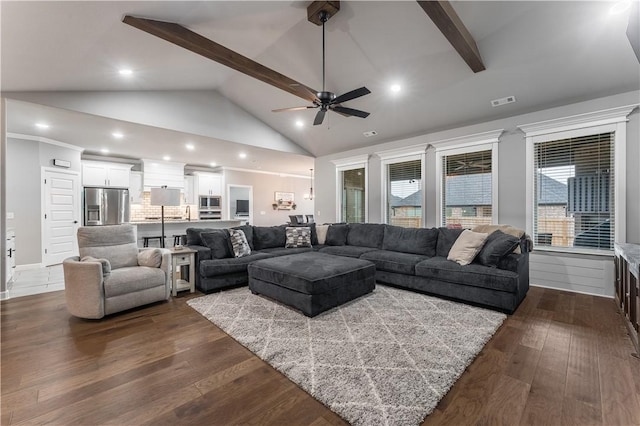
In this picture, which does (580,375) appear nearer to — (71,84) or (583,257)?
(583,257)

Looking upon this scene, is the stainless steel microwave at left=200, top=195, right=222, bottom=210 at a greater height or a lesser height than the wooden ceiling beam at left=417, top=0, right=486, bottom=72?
lesser

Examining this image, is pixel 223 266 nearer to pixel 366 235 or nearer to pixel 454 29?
pixel 366 235

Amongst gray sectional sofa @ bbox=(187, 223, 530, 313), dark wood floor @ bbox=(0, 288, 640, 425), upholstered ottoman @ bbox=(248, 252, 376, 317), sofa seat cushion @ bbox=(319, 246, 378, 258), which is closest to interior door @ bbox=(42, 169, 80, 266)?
dark wood floor @ bbox=(0, 288, 640, 425)

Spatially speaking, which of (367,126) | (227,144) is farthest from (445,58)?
(227,144)

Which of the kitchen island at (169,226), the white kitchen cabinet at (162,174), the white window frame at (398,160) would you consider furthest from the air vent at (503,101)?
the white kitchen cabinet at (162,174)

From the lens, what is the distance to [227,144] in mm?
6102

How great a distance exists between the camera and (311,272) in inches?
121

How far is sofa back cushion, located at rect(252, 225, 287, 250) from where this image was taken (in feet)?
16.0

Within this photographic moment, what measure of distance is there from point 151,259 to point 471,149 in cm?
538

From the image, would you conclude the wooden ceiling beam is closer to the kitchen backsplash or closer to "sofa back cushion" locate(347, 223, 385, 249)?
"sofa back cushion" locate(347, 223, 385, 249)

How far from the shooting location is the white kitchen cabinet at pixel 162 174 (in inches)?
303

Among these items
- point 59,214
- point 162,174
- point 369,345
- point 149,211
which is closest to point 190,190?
point 162,174

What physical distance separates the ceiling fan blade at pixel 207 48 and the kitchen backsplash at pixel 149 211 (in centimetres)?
565

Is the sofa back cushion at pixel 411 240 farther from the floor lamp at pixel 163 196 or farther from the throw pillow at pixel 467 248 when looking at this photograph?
the floor lamp at pixel 163 196
